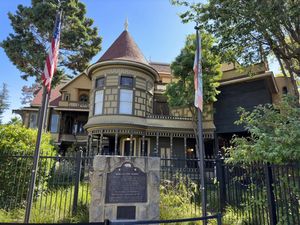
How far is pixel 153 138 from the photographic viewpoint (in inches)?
813

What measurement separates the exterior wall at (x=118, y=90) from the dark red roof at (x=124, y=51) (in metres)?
1.06

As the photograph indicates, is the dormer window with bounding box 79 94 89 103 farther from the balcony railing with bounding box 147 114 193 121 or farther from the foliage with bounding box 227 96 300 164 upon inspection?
the foliage with bounding box 227 96 300 164

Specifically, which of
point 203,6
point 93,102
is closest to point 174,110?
point 93,102

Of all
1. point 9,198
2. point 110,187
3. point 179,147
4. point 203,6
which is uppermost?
point 203,6

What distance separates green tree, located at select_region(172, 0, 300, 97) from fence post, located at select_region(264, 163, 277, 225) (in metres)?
6.43

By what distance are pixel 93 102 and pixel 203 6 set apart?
38.5ft

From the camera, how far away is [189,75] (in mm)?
17656

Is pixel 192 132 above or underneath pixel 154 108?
underneath

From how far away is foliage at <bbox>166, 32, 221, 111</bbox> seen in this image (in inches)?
675

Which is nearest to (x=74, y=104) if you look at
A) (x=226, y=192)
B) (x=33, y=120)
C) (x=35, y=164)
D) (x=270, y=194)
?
(x=33, y=120)

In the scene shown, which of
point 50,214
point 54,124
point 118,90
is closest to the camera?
point 50,214

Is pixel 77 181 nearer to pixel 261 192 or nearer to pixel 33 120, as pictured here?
pixel 261 192

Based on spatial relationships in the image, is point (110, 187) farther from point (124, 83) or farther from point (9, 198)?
point (124, 83)

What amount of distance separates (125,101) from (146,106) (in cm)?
194
